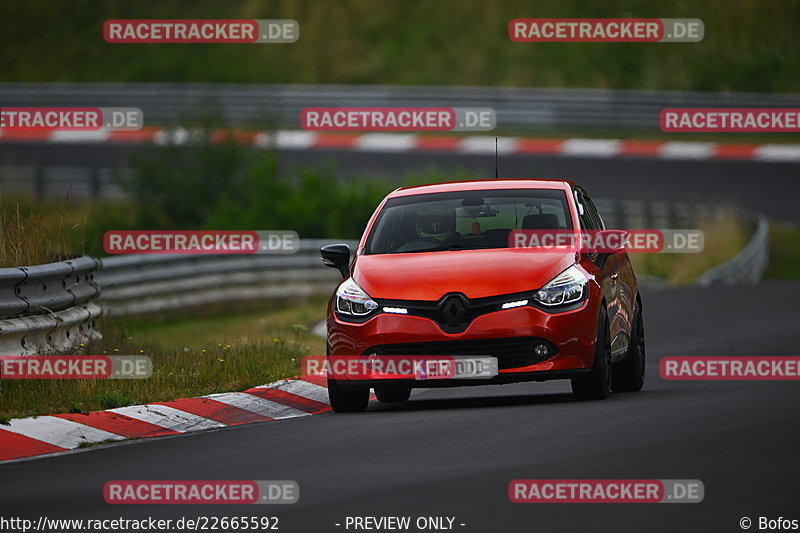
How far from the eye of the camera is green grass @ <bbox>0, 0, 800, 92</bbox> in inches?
1791

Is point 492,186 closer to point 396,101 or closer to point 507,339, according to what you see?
point 507,339

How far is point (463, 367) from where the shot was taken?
11.7m

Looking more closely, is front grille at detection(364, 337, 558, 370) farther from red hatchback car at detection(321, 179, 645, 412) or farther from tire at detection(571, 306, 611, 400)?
tire at detection(571, 306, 611, 400)

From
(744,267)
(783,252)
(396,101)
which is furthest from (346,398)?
(396,101)

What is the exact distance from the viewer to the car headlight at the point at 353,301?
472 inches

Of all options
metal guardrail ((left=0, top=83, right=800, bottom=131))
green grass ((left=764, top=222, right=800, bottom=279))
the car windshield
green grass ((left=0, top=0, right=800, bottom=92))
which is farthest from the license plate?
green grass ((left=0, top=0, right=800, bottom=92))

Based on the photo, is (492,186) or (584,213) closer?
(492,186)

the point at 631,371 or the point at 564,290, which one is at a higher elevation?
the point at 564,290

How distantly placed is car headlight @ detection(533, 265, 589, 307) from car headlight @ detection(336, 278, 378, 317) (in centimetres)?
116

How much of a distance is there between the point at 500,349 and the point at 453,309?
42cm

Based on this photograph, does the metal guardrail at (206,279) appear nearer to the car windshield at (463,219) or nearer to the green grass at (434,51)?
the car windshield at (463,219)

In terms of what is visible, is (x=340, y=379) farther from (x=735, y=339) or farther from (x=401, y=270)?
(x=735, y=339)

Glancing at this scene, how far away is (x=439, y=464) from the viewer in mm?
8922

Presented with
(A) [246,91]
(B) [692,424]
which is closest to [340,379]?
(B) [692,424]
